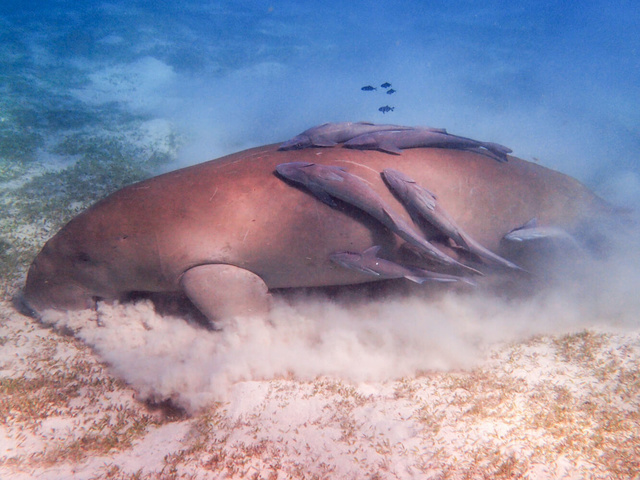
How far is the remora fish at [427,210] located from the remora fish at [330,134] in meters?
0.92

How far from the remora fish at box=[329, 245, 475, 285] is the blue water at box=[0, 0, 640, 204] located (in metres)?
7.39

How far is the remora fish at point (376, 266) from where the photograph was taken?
3.62 meters

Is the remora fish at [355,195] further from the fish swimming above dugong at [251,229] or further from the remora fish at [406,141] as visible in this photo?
the remora fish at [406,141]

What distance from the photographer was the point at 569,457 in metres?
2.46

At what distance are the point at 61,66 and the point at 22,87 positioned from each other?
567 centimetres

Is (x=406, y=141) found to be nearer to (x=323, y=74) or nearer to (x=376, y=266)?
(x=376, y=266)

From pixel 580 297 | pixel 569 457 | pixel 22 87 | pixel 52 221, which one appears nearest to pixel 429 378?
pixel 569 457

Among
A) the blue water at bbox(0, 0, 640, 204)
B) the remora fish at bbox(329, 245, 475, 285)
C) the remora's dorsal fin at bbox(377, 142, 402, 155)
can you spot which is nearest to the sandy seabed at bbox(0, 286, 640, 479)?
the remora fish at bbox(329, 245, 475, 285)

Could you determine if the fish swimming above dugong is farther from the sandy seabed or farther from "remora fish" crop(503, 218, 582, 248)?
the sandy seabed

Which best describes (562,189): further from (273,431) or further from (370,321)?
(273,431)

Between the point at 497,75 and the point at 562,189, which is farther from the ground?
the point at 497,75

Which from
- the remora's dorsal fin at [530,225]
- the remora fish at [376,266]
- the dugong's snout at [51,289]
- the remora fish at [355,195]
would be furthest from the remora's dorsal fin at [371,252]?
the dugong's snout at [51,289]

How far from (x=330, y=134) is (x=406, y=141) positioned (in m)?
0.97

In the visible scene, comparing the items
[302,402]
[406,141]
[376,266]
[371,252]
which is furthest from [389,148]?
[302,402]
